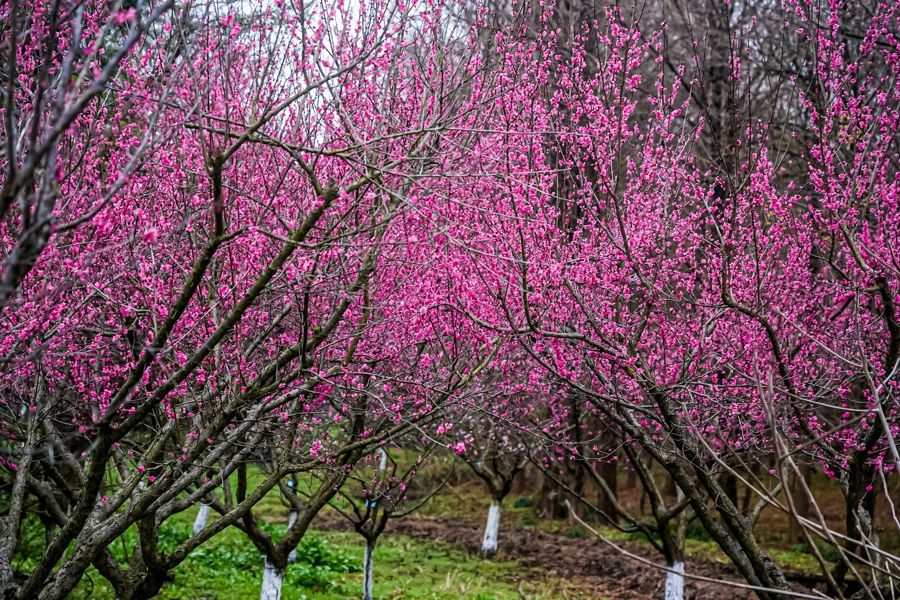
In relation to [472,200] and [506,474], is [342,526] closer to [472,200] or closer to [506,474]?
[506,474]

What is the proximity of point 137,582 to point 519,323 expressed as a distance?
4.13 m

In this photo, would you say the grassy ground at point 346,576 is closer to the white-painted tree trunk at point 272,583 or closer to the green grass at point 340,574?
the green grass at point 340,574

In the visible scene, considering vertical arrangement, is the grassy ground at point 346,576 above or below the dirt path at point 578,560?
below

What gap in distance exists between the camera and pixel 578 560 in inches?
678

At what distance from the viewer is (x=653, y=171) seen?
7.34 m

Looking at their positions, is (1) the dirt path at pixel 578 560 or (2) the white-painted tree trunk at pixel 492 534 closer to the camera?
(1) the dirt path at pixel 578 560

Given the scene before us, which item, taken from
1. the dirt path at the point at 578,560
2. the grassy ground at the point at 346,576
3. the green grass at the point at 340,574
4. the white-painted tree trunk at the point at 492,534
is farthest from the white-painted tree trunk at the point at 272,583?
the white-painted tree trunk at the point at 492,534

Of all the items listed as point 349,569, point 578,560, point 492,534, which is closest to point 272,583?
point 349,569

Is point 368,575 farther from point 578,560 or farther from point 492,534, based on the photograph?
point 578,560

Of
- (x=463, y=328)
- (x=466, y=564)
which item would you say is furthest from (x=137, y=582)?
(x=466, y=564)

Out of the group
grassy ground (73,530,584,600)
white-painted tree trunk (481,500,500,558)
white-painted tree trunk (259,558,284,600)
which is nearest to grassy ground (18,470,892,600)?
grassy ground (73,530,584,600)

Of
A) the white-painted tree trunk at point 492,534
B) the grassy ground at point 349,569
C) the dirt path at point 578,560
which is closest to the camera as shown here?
the grassy ground at point 349,569

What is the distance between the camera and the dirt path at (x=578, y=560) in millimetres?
14148

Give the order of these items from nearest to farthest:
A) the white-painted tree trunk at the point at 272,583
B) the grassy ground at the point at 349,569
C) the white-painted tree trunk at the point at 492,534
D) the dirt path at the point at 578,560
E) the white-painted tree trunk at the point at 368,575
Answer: the white-painted tree trunk at the point at 272,583 → the white-painted tree trunk at the point at 368,575 → the grassy ground at the point at 349,569 → the dirt path at the point at 578,560 → the white-painted tree trunk at the point at 492,534
